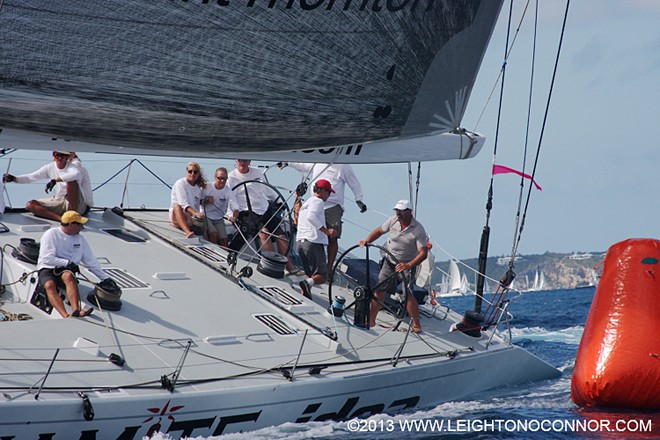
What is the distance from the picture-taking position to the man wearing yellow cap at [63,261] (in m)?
8.51

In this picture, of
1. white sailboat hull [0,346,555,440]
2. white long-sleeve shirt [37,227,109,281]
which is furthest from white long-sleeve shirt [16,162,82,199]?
white sailboat hull [0,346,555,440]

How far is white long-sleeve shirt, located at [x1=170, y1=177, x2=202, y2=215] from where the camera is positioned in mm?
11750

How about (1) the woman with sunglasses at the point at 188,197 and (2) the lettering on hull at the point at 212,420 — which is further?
(1) the woman with sunglasses at the point at 188,197

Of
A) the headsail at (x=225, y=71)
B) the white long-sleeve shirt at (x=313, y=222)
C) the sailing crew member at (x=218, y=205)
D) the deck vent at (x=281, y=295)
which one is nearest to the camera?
the headsail at (x=225, y=71)

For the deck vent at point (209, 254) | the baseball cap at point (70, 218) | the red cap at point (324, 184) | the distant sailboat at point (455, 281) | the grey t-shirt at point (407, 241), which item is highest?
the red cap at point (324, 184)

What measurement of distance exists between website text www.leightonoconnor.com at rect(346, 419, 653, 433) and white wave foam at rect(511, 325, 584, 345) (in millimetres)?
7472

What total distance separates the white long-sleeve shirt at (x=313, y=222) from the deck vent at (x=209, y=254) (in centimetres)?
94

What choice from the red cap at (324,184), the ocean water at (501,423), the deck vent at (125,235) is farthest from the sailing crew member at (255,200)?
the ocean water at (501,423)

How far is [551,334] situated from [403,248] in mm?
8685

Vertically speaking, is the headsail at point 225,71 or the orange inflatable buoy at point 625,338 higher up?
the headsail at point 225,71

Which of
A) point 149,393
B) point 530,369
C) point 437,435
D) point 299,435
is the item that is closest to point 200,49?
point 149,393

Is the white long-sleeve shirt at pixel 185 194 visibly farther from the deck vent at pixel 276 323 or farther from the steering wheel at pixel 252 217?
the deck vent at pixel 276 323

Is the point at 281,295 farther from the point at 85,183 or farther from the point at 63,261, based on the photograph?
the point at 85,183

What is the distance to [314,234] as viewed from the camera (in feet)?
35.6
